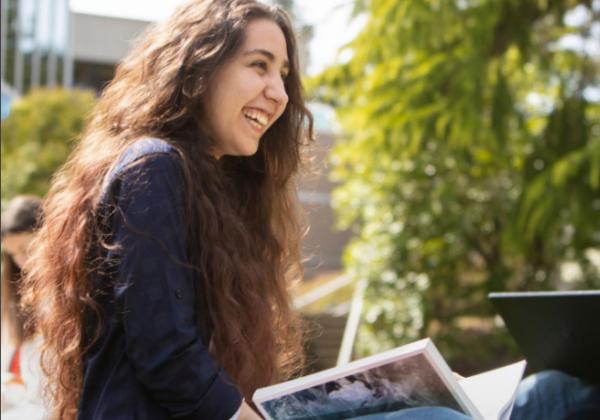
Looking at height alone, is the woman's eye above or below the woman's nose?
above

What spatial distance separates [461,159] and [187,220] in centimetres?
502

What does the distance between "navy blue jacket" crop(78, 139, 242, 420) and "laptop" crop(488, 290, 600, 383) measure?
0.81 meters

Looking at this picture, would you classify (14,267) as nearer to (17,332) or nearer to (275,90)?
(17,332)

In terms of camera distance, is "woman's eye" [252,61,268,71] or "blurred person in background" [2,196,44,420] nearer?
"woman's eye" [252,61,268,71]

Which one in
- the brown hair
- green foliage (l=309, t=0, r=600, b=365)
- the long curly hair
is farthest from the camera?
green foliage (l=309, t=0, r=600, b=365)

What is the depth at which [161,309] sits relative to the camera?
1.45 metres

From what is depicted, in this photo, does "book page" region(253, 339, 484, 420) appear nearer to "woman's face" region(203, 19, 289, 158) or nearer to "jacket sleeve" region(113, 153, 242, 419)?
"jacket sleeve" region(113, 153, 242, 419)

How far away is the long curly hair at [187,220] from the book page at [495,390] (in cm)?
43

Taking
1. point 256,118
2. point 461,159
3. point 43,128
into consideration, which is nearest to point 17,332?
point 256,118

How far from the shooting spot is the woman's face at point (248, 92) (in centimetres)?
174

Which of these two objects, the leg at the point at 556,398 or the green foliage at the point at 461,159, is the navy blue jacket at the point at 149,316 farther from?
the green foliage at the point at 461,159

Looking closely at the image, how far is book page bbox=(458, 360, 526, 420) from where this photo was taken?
1698 millimetres

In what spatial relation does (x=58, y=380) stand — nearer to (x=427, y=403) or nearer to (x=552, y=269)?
(x=427, y=403)

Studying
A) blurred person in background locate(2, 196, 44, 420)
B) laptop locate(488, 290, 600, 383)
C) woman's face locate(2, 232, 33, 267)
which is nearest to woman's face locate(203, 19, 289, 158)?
laptop locate(488, 290, 600, 383)
